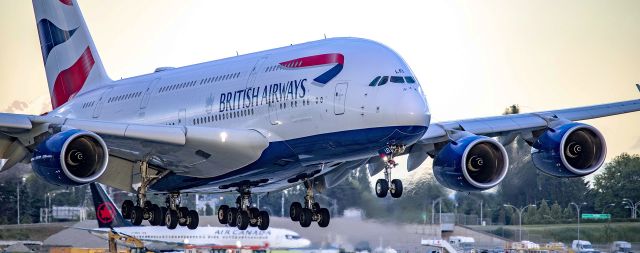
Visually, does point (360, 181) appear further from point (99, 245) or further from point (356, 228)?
point (99, 245)

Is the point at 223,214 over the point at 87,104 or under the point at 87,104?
under

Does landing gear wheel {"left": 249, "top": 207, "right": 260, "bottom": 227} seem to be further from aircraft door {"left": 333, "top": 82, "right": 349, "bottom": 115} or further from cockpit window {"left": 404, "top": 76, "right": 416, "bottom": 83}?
cockpit window {"left": 404, "top": 76, "right": 416, "bottom": 83}

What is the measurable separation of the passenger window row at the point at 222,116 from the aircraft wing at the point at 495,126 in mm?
5617

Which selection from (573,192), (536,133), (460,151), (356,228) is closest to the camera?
(460,151)

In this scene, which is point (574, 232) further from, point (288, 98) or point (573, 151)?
point (288, 98)

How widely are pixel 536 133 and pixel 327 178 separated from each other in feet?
22.7

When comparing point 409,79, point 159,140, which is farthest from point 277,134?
point 409,79

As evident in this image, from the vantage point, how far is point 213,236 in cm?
6700

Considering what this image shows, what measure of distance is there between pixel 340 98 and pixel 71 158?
25.3ft

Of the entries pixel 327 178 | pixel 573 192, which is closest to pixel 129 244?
pixel 573 192

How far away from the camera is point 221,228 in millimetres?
67125

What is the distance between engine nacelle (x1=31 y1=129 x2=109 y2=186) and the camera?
34.9m

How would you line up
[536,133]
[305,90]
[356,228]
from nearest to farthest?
[305,90] < [536,133] < [356,228]

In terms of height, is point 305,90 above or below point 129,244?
above
